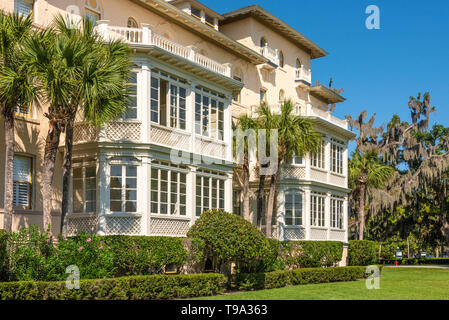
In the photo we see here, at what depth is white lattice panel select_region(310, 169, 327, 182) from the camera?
3384cm

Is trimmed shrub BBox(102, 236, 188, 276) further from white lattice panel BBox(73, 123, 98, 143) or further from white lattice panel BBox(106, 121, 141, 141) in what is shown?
white lattice panel BBox(73, 123, 98, 143)

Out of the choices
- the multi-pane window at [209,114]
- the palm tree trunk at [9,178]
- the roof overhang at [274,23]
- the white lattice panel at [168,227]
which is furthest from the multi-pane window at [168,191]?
the roof overhang at [274,23]

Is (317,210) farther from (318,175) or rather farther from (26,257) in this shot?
(26,257)

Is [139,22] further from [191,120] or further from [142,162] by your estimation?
[142,162]

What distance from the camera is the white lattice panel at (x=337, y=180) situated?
119 ft

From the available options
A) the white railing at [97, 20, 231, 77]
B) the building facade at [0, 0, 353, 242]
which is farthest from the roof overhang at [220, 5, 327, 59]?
the white railing at [97, 20, 231, 77]

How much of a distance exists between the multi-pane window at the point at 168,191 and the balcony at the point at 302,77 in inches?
704

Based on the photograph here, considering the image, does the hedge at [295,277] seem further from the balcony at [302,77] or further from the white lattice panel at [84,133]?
the balcony at [302,77]

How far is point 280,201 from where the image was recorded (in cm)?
3269

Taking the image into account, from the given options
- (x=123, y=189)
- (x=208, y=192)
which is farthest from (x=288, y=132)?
(x=123, y=189)

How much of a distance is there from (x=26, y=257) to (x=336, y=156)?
2363cm

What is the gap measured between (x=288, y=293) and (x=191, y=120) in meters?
8.33

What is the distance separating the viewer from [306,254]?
3059cm
